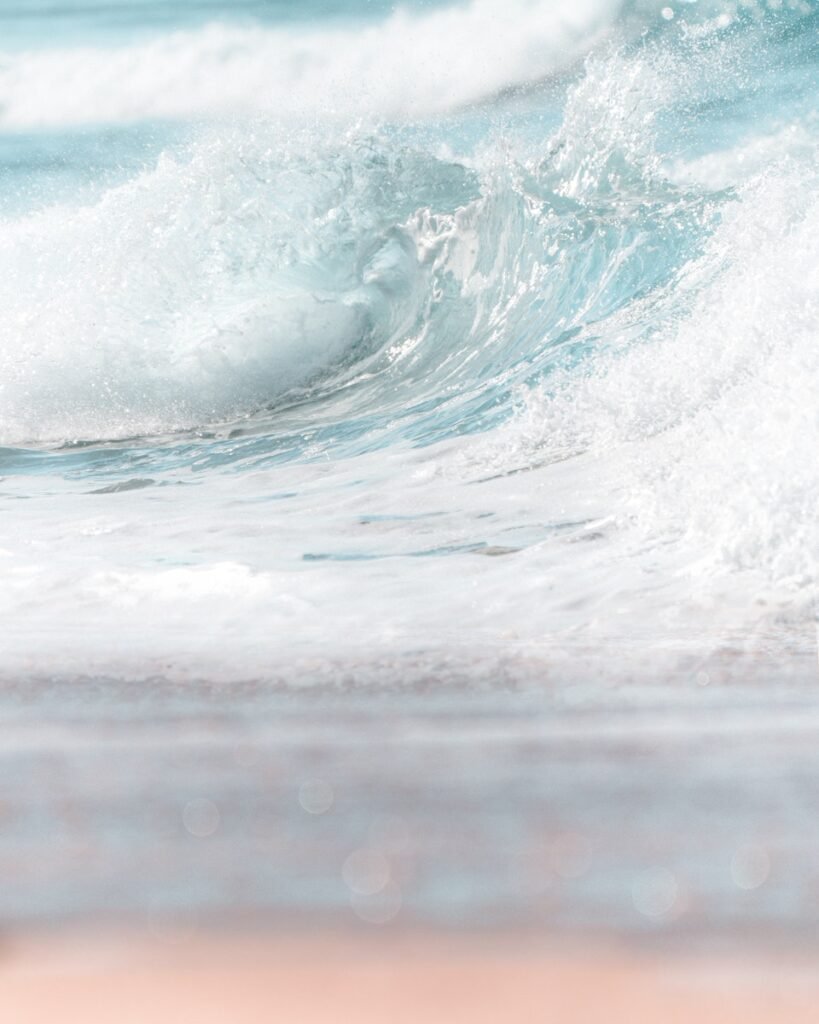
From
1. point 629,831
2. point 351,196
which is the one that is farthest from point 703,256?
point 629,831

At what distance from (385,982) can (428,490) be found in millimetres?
2744

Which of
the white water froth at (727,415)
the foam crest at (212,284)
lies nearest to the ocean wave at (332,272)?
the foam crest at (212,284)

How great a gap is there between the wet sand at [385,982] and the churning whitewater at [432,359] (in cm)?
87

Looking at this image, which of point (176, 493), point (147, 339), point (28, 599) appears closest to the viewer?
point (28, 599)

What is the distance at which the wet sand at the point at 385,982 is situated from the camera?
0.82 m

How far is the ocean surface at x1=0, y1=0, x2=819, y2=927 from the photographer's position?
1.22 meters

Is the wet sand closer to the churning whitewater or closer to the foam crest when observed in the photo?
the churning whitewater

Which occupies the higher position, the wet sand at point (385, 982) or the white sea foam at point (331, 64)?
the white sea foam at point (331, 64)

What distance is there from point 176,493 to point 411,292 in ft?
10.7

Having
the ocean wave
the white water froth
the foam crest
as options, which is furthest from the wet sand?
the foam crest

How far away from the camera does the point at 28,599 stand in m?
2.41

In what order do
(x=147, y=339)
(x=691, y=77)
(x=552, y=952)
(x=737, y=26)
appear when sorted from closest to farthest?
(x=552, y=952)
(x=147, y=339)
(x=691, y=77)
(x=737, y=26)

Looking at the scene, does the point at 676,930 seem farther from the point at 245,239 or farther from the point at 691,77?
the point at 691,77

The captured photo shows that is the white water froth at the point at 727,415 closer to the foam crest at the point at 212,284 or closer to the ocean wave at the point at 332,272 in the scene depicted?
the ocean wave at the point at 332,272
